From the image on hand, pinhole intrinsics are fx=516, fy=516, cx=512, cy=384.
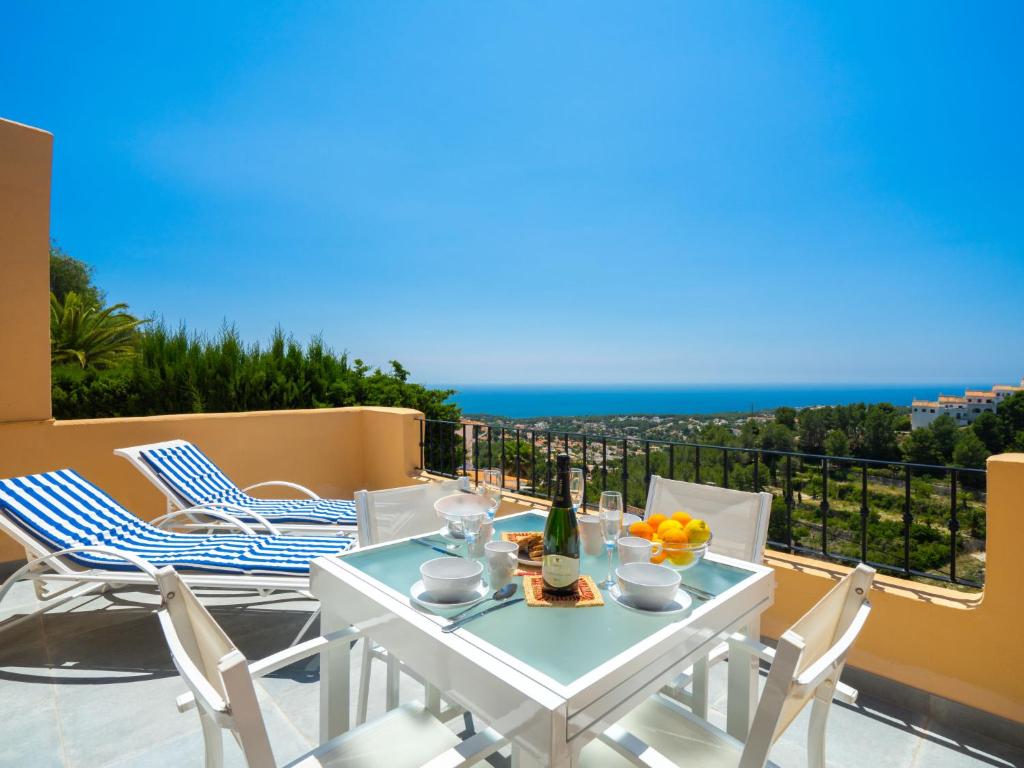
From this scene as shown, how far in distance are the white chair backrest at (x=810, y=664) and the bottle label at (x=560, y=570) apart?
51 cm

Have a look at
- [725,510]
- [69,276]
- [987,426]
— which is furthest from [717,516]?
[69,276]

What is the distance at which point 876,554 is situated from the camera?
9.29 feet

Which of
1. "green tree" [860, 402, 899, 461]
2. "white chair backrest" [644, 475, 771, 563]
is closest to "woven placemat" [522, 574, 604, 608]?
"white chair backrest" [644, 475, 771, 563]

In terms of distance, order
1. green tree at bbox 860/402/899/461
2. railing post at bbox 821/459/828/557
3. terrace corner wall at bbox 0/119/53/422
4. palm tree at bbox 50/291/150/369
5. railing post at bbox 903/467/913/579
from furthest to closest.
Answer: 1. palm tree at bbox 50/291/150/369
2. green tree at bbox 860/402/899/461
3. terrace corner wall at bbox 0/119/53/422
4. railing post at bbox 821/459/828/557
5. railing post at bbox 903/467/913/579

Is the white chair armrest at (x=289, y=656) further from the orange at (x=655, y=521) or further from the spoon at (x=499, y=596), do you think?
the orange at (x=655, y=521)

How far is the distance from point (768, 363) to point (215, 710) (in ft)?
119

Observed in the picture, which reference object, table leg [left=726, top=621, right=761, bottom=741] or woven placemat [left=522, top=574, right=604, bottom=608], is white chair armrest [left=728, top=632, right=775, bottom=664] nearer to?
table leg [left=726, top=621, right=761, bottom=741]

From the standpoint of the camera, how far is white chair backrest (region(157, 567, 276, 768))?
0.82 metres

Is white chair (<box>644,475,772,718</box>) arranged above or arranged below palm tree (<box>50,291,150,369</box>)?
below

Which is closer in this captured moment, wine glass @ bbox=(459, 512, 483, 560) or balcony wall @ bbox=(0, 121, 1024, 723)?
wine glass @ bbox=(459, 512, 483, 560)

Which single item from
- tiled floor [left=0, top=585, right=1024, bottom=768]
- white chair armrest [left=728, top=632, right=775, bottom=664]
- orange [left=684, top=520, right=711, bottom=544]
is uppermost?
orange [left=684, top=520, right=711, bottom=544]

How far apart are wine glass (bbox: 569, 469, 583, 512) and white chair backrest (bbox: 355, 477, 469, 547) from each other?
796 millimetres

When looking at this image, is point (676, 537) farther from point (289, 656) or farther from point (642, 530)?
point (289, 656)

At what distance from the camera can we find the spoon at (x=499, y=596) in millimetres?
1230
